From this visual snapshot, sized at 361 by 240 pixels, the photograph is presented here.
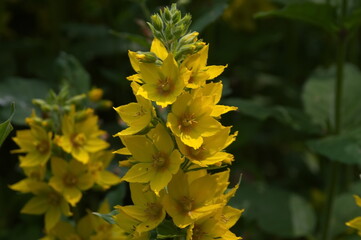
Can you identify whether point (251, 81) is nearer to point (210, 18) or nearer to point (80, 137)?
point (210, 18)

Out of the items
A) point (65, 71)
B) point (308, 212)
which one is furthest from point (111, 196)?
point (308, 212)

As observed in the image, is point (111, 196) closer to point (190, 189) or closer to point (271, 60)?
point (190, 189)

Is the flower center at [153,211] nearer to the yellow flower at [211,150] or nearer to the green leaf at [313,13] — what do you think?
the yellow flower at [211,150]

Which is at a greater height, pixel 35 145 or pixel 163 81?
pixel 163 81

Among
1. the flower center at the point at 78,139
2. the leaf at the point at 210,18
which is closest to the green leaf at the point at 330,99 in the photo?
the leaf at the point at 210,18

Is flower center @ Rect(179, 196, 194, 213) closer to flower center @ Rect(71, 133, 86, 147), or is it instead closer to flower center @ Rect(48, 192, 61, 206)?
flower center @ Rect(71, 133, 86, 147)

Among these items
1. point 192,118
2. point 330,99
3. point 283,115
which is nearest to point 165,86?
point 192,118

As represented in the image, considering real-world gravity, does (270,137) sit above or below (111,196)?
below
